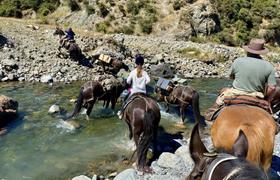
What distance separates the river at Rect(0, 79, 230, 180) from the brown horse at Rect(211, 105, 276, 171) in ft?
13.3

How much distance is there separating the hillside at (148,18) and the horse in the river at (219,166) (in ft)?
109

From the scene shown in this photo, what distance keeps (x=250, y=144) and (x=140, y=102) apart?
4.27m

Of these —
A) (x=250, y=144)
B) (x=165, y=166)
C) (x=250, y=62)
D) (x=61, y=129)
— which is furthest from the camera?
(x=61, y=129)

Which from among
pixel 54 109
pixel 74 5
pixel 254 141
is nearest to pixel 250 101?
pixel 254 141

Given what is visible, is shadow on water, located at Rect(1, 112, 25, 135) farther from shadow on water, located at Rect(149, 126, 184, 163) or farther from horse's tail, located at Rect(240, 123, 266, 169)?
horse's tail, located at Rect(240, 123, 266, 169)

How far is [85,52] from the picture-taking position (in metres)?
25.2

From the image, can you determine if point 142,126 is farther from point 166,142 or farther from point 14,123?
point 14,123

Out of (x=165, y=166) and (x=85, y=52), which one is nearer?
(x=165, y=166)

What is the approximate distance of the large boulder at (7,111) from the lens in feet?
42.4

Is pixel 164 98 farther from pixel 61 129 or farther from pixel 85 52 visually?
pixel 85 52

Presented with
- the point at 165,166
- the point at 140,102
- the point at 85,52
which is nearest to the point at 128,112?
the point at 140,102

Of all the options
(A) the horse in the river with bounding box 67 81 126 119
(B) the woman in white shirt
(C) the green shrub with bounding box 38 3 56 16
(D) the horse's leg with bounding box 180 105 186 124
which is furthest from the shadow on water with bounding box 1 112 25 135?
(C) the green shrub with bounding box 38 3 56 16

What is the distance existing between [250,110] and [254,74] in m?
0.68

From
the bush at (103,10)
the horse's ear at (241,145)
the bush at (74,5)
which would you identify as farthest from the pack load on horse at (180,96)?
the bush at (74,5)
